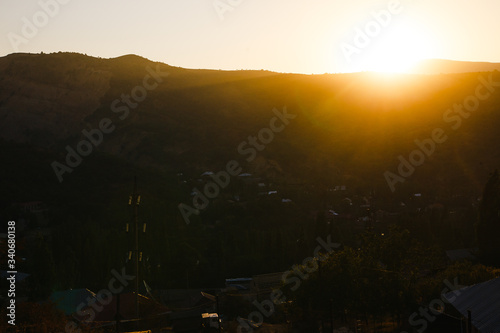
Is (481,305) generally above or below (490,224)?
below

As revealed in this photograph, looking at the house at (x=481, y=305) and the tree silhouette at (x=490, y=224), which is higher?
the tree silhouette at (x=490, y=224)

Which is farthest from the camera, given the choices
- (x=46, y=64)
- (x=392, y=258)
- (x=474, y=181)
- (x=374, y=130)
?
(x=46, y=64)

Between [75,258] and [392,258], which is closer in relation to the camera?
[392,258]

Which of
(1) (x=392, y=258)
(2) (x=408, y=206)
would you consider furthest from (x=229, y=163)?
(1) (x=392, y=258)

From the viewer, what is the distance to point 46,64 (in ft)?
346

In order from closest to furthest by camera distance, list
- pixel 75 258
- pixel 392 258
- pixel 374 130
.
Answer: pixel 392 258
pixel 75 258
pixel 374 130

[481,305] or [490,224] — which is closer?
[481,305]

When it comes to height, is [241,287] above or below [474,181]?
below

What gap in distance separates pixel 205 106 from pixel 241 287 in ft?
188

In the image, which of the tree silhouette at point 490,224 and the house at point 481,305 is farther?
the tree silhouette at point 490,224

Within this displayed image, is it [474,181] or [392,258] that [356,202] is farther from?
[392,258]

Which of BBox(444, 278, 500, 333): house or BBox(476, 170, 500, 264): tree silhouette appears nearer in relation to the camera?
BBox(444, 278, 500, 333): house

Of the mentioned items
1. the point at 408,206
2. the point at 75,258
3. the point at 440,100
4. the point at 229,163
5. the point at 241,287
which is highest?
the point at 440,100

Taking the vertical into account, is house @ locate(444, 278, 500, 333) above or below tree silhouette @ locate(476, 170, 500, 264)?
below
